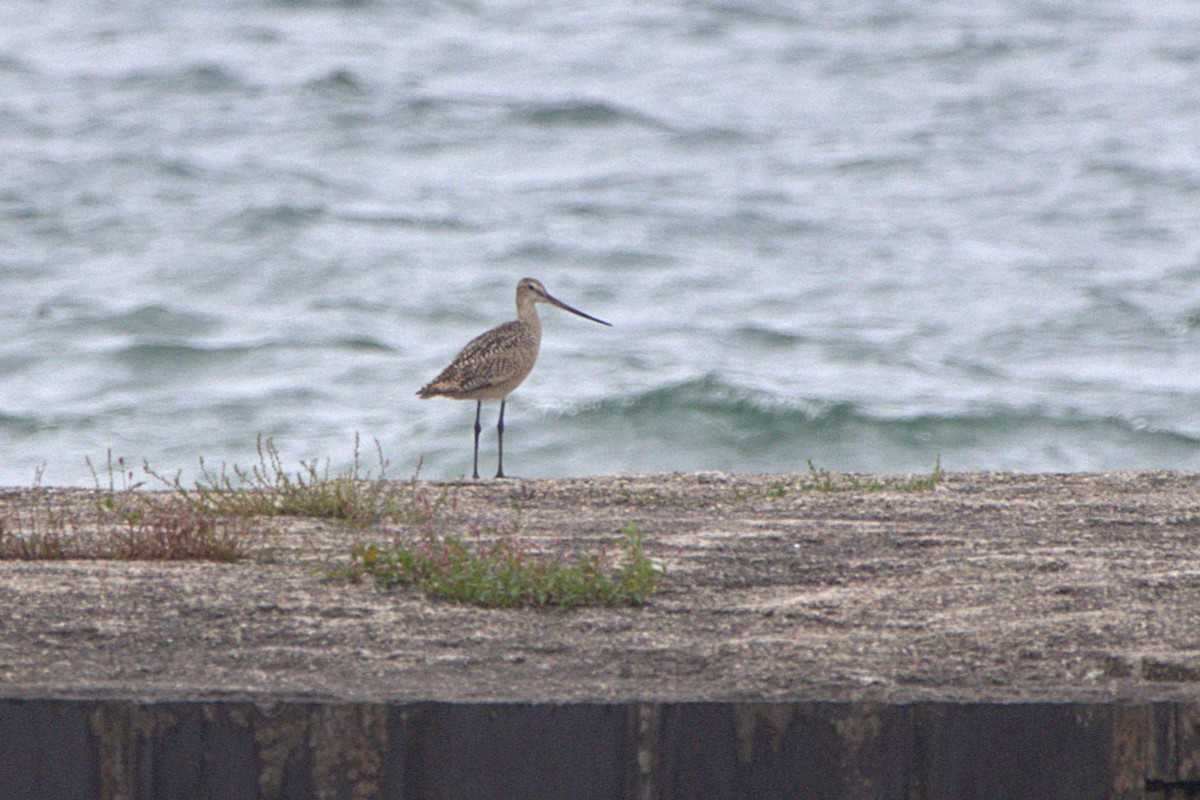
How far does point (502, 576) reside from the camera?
21.1 feet

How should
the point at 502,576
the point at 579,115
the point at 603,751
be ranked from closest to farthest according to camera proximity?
the point at 603,751
the point at 502,576
the point at 579,115

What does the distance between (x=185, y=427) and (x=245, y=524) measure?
11.2 metres

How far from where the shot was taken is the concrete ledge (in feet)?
15.5

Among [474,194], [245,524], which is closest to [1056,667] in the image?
[245,524]

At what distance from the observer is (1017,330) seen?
21734 millimetres

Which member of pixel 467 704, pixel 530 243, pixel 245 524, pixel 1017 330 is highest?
pixel 530 243

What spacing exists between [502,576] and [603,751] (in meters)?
1.68

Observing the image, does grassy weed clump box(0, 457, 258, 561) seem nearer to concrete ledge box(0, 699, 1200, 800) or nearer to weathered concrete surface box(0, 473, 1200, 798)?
weathered concrete surface box(0, 473, 1200, 798)

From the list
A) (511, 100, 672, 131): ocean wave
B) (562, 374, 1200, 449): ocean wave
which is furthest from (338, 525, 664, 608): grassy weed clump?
(511, 100, 672, 131): ocean wave

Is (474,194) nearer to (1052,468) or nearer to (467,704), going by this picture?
(1052,468)

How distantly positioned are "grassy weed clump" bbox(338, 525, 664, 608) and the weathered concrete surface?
0.32 ft

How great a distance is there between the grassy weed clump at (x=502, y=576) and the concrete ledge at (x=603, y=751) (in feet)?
4.97

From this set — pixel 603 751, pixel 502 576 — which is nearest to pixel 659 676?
pixel 603 751

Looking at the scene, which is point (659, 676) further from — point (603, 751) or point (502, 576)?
point (502, 576)
